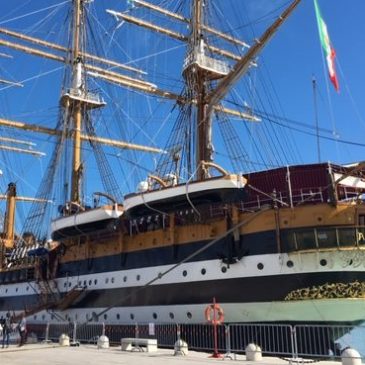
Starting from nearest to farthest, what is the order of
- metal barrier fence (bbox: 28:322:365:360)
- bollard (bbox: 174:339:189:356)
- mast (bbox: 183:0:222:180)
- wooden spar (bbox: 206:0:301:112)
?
1. metal barrier fence (bbox: 28:322:365:360)
2. bollard (bbox: 174:339:189:356)
3. wooden spar (bbox: 206:0:301:112)
4. mast (bbox: 183:0:222:180)

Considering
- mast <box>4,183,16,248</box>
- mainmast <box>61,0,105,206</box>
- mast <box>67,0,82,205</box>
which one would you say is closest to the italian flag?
mast <box>67,0,82,205</box>

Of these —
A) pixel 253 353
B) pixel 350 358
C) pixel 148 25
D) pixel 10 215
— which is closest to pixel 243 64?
pixel 148 25

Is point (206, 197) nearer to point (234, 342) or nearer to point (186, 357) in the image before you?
point (234, 342)

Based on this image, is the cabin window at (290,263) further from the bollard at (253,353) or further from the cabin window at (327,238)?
the bollard at (253,353)

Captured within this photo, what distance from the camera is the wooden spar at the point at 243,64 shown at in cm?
2109

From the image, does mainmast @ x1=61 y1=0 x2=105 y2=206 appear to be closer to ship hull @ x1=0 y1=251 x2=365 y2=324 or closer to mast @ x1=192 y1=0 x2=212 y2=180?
mast @ x1=192 y1=0 x2=212 y2=180

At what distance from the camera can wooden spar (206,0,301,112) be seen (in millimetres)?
21094

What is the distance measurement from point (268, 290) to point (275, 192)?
333cm

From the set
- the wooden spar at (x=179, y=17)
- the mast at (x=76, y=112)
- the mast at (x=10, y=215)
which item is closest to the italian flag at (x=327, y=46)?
the wooden spar at (x=179, y=17)

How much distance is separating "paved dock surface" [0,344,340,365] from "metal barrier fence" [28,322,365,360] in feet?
2.71

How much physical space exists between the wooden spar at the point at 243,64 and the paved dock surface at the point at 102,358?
518 inches

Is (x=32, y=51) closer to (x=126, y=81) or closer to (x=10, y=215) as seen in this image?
(x=126, y=81)

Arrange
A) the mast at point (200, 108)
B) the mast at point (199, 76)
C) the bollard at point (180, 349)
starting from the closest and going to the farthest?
1. the bollard at point (180, 349)
2. the mast at point (200, 108)
3. the mast at point (199, 76)

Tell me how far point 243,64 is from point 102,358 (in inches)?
593
